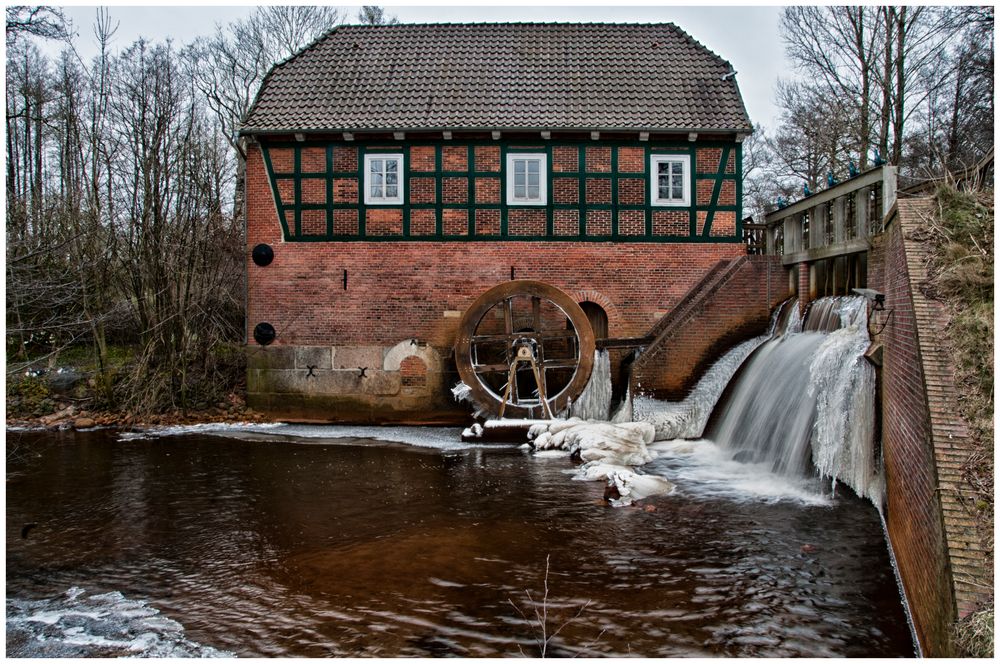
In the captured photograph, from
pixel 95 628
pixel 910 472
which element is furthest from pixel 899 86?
pixel 95 628

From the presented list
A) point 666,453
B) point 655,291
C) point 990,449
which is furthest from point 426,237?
point 990,449

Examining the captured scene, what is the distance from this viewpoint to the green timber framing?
44.2 feet

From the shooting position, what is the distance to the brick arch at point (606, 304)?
1348 cm

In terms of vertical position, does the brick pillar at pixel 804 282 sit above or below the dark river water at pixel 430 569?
above

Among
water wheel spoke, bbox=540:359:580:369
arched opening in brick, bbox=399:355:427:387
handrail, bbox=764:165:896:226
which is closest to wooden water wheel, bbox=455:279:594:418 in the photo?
water wheel spoke, bbox=540:359:580:369

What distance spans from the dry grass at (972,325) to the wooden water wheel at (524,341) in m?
6.30

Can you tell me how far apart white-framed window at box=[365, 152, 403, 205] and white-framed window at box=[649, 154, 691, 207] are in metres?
4.31

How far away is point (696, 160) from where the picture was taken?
531 inches

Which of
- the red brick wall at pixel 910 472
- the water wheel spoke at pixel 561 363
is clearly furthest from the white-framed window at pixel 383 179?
the red brick wall at pixel 910 472

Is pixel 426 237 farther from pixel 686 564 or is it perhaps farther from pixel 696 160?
pixel 686 564

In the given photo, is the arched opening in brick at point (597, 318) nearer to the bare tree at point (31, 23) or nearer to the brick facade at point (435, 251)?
the brick facade at point (435, 251)

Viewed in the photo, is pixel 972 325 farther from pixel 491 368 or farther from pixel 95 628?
pixel 491 368

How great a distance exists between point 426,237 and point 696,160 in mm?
4779

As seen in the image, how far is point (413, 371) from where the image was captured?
13.5 meters
